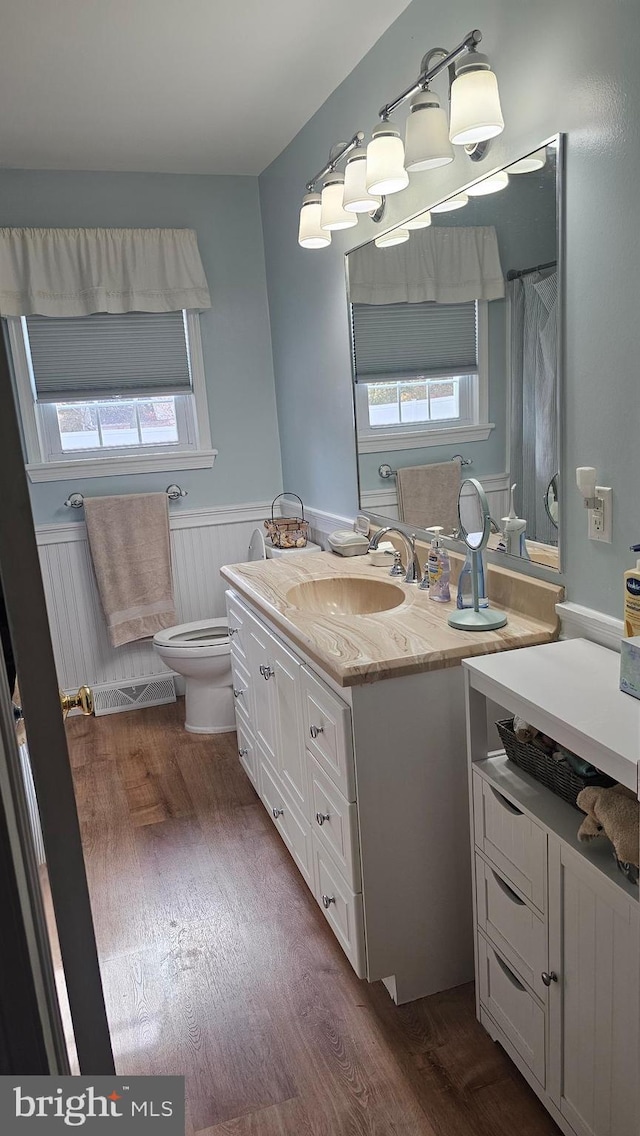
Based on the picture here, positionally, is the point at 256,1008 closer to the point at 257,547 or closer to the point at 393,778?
the point at 393,778

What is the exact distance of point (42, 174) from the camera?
3309 millimetres

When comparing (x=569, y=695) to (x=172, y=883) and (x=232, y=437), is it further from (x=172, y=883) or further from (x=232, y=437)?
(x=232, y=437)

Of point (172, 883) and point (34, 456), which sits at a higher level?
point (34, 456)

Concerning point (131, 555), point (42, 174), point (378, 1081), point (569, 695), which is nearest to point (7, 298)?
point (42, 174)

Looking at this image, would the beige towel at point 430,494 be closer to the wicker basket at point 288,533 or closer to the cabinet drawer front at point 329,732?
the cabinet drawer front at point 329,732

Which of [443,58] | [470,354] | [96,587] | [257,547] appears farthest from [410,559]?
[96,587]

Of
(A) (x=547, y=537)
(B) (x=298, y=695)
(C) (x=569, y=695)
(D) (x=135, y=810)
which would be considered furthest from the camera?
(D) (x=135, y=810)

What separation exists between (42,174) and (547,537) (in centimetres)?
280

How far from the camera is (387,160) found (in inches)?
79.0

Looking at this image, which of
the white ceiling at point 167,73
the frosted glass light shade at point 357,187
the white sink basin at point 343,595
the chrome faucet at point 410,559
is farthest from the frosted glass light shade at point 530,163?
the white sink basin at point 343,595

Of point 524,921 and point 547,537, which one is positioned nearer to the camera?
point 524,921

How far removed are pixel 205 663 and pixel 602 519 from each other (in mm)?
1975

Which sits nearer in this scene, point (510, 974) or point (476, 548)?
point (510, 974)

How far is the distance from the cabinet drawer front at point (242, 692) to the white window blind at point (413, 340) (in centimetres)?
112
